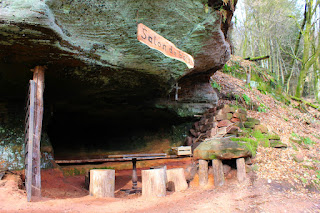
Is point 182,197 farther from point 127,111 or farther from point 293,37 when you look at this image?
point 293,37

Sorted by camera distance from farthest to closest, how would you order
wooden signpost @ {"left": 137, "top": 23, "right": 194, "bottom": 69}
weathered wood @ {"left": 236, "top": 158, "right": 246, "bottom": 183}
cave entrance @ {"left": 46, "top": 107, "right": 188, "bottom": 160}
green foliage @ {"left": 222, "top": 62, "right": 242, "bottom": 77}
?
green foliage @ {"left": 222, "top": 62, "right": 242, "bottom": 77} → cave entrance @ {"left": 46, "top": 107, "right": 188, "bottom": 160} → weathered wood @ {"left": 236, "top": 158, "right": 246, "bottom": 183} → wooden signpost @ {"left": 137, "top": 23, "right": 194, "bottom": 69}

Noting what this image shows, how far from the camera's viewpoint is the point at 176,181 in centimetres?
555

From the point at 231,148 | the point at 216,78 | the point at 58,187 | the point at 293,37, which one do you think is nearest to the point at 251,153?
the point at 231,148

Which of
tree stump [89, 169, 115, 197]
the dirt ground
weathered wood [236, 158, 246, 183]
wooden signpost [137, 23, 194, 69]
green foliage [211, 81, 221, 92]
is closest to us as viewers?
wooden signpost [137, 23, 194, 69]

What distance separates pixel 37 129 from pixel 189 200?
3278 mm

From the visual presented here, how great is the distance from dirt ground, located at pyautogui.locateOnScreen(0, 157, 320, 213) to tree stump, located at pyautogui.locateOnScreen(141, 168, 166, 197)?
0.46ft

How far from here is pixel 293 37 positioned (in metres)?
19.8

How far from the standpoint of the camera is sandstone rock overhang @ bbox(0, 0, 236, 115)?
4.02 metres

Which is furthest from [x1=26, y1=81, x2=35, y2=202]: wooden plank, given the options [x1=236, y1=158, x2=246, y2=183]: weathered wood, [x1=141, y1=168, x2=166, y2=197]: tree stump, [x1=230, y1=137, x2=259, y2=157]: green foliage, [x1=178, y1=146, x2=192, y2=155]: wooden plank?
[x1=178, y1=146, x2=192, y2=155]: wooden plank

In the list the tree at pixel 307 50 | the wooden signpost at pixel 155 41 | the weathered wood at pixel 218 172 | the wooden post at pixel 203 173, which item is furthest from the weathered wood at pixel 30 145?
the tree at pixel 307 50

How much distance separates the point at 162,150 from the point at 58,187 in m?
4.25

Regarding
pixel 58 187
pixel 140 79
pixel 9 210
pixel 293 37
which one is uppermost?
pixel 293 37

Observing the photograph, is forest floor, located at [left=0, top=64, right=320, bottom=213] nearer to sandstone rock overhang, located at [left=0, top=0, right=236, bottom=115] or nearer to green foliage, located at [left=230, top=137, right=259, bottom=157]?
green foliage, located at [left=230, top=137, right=259, bottom=157]

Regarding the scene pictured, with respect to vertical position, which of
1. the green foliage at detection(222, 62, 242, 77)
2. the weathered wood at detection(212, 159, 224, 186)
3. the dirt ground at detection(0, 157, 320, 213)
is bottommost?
the dirt ground at detection(0, 157, 320, 213)
